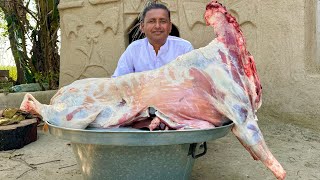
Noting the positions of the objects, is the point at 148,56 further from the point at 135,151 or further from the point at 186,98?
the point at 135,151

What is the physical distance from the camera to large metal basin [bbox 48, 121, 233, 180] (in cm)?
170

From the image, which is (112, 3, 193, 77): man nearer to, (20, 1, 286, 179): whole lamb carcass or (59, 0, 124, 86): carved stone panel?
(20, 1, 286, 179): whole lamb carcass

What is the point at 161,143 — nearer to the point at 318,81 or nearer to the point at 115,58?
the point at 318,81

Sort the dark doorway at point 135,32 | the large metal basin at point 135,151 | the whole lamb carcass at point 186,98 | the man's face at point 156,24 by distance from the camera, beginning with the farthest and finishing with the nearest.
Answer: the dark doorway at point 135,32
the man's face at point 156,24
the whole lamb carcass at point 186,98
the large metal basin at point 135,151

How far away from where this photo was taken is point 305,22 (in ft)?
11.4

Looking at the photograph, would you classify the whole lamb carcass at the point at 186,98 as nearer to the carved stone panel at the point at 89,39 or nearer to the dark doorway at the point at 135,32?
the dark doorway at the point at 135,32

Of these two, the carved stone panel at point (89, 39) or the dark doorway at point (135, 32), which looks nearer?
the dark doorway at point (135, 32)

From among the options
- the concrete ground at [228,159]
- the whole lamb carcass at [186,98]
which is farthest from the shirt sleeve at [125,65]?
the concrete ground at [228,159]

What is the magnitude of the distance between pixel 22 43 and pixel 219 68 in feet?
17.3

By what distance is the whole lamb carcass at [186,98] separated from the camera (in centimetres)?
188

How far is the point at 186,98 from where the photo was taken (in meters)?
1.95

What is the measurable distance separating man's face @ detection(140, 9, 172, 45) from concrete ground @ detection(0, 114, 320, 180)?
106 cm

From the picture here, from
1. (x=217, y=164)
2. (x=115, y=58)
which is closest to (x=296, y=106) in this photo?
(x=217, y=164)

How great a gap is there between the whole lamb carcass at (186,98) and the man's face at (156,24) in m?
0.69
